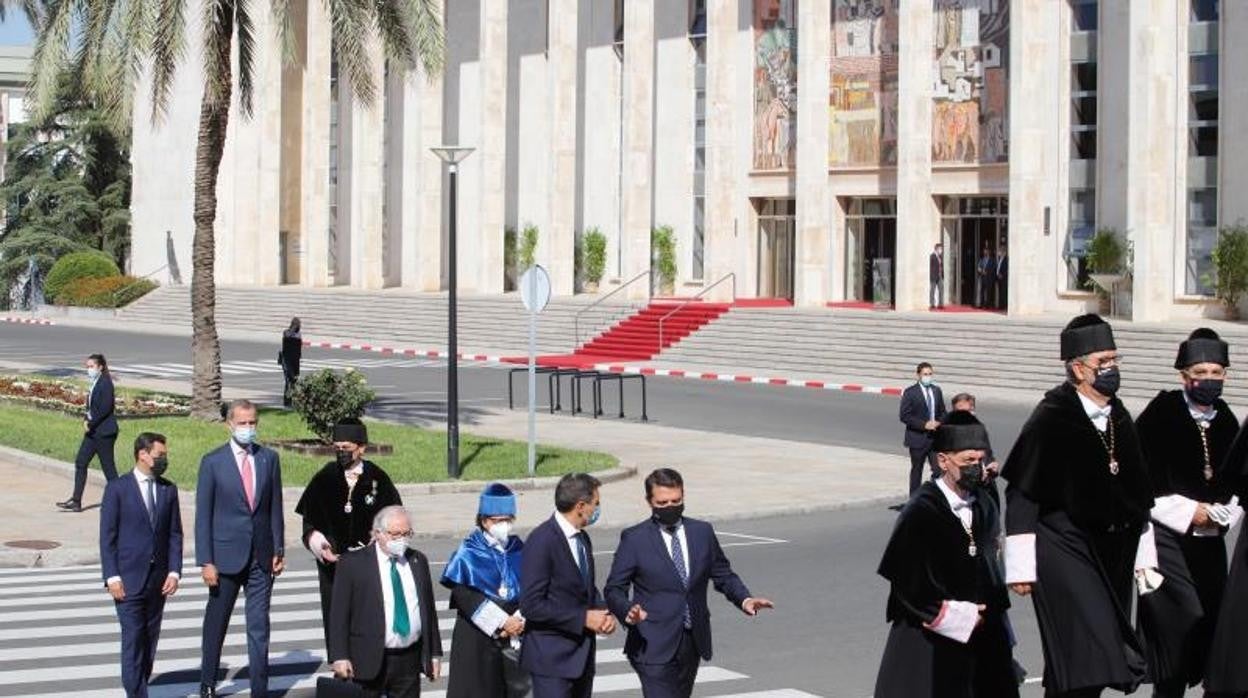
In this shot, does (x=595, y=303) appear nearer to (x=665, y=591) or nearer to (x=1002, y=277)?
→ (x=1002, y=277)

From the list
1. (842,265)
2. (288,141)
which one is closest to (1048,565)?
(842,265)

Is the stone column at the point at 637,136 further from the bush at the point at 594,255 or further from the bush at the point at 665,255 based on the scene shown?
the bush at the point at 594,255

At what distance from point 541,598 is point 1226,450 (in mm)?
3793

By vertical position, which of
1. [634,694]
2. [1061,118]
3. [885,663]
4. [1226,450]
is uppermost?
[1061,118]

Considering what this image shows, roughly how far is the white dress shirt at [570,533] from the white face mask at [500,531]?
0.37 m

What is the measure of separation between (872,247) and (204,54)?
28854 mm

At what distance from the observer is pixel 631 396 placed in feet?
139

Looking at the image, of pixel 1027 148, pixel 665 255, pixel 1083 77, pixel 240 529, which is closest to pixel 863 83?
pixel 1083 77

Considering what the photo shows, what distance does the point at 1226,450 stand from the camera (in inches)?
442

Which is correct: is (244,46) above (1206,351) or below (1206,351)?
above

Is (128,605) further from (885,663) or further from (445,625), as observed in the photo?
(885,663)

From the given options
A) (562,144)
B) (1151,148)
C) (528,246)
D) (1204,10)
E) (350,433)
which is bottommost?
(350,433)

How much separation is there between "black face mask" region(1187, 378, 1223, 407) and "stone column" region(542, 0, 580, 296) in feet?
167

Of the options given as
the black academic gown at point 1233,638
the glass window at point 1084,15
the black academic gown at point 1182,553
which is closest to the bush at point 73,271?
the glass window at point 1084,15
